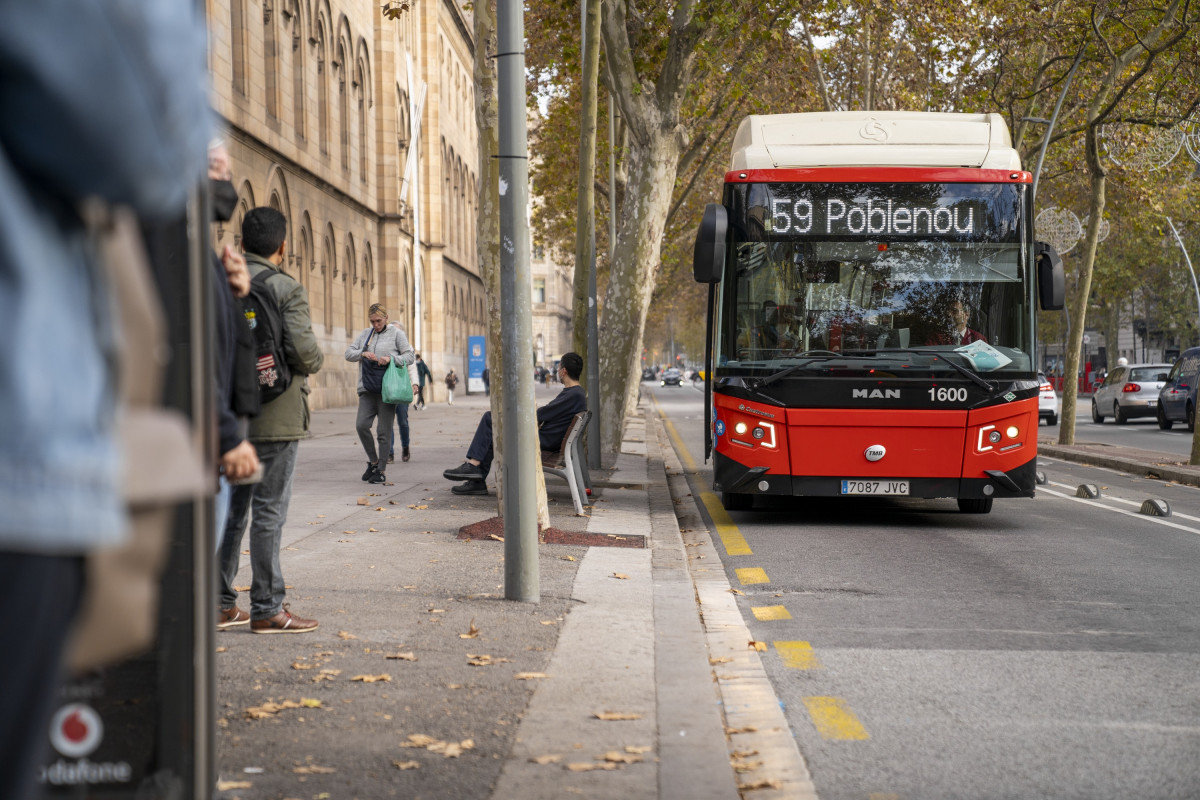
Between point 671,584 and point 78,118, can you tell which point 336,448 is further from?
point 78,118

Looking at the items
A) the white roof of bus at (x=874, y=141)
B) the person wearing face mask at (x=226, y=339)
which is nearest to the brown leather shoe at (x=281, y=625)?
the person wearing face mask at (x=226, y=339)

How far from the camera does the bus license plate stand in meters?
11.2

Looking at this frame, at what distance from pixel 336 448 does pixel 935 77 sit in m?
17.7

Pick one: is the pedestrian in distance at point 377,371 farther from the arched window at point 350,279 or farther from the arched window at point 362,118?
the arched window at point 362,118

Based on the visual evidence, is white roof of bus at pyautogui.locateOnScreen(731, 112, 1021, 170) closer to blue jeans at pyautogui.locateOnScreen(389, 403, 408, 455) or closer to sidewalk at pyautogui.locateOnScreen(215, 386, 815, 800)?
sidewalk at pyautogui.locateOnScreen(215, 386, 815, 800)

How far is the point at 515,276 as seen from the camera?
7777 millimetres

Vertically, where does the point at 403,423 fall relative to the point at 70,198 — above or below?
below

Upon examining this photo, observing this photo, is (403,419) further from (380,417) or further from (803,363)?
(803,363)

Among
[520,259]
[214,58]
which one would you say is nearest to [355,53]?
[214,58]

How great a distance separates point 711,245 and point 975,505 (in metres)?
4.14

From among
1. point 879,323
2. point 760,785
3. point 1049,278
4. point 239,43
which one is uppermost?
point 239,43

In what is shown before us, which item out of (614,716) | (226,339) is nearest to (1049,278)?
(614,716)

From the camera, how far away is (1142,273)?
61062 millimetres

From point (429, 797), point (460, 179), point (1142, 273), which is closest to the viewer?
point (429, 797)
